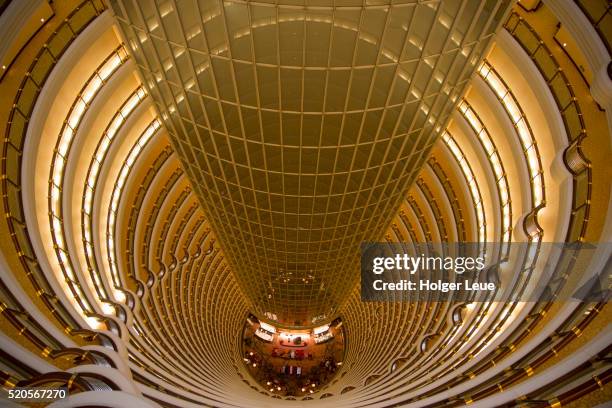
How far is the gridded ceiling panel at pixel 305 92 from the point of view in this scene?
10.5 metres

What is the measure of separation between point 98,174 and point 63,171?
337 centimetres

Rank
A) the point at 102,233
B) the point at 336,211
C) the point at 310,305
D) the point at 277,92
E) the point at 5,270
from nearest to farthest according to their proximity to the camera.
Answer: the point at 5,270 → the point at 277,92 → the point at 336,211 → the point at 102,233 → the point at 310,305

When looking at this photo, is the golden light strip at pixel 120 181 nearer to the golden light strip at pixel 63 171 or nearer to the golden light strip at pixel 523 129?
the golden light strip at pixel 63 171

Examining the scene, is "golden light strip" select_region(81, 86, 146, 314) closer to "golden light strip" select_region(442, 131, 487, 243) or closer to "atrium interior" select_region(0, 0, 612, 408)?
"atrium interior" select_region(0, 0, 612, 408)

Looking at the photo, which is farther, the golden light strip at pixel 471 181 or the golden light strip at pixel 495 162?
the golden light strip at pixel 471 181

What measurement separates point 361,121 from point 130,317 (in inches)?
463

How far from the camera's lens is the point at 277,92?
491 inches

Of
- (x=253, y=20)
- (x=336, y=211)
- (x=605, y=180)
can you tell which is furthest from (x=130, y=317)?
(x=605, y=180)

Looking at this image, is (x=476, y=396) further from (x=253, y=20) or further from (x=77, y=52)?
(x=77, y=52)

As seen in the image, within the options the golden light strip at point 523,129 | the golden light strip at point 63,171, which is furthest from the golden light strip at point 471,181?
the golden light strip at point 63,171

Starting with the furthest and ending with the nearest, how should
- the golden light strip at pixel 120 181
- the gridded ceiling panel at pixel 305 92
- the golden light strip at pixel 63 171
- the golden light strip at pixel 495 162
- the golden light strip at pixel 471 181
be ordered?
the golden light strip at pixel 471 181 → the golden light strip at pixel 120 181 → the golden light strip at pixel 495 162 → the golden light strip at pixel 63 171 → the gridded ceiling panel at pixel 305 92

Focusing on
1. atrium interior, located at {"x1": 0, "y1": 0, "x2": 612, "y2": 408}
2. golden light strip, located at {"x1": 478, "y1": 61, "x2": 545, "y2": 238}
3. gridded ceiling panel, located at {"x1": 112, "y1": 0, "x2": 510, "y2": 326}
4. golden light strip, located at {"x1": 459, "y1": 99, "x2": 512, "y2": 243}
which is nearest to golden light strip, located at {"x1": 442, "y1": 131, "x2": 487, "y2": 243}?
atrium interior, located at {"x1": 0, "y1": 0, "x2": 612, "y2": 408}

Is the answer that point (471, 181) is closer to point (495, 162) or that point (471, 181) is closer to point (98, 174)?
point (495, 162)

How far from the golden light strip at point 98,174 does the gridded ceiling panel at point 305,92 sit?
456 cm
